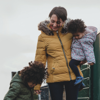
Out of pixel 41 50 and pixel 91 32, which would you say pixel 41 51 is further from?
pixel 91 32

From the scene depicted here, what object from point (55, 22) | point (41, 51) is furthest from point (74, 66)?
point (55, 22)

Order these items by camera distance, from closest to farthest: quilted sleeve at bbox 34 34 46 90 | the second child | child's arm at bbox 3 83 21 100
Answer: child's arm at bbox 3 83 21 100 < the second child < quilted sleeve at bbox 34 34 46 90

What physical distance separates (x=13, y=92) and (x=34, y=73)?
395 mm

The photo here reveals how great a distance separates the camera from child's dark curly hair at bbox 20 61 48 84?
10.6 ft

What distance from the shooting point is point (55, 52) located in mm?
3314

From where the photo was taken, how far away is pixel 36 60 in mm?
3484

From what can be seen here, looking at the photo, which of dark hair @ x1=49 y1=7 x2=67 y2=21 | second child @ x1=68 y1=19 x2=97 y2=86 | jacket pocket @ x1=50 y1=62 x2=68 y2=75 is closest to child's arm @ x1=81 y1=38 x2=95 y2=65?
second child @ x1=68 y1=19 x2=97 y2=86

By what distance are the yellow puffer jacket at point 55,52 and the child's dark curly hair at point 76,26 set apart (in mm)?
148

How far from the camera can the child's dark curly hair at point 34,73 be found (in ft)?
10.6

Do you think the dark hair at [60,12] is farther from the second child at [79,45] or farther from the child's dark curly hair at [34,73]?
the child's dark curly hair at [34,73]

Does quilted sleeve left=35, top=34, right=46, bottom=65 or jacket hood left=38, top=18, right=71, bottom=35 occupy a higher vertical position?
jacket hood left=38, top=18, right=71, bottom=35

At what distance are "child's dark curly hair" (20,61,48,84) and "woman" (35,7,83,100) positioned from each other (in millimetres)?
112

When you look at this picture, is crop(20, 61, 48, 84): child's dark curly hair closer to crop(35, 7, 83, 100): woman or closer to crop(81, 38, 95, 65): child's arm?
crop(35, 7, 83, 100): woman

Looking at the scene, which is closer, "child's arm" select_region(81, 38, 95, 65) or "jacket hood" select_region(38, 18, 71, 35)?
"child's arm" select_region(81, 38, 95, 65)
